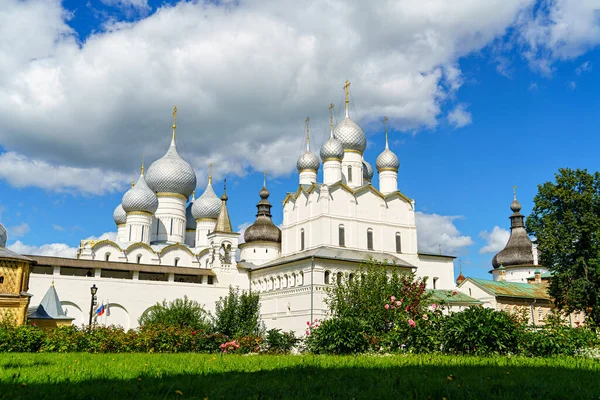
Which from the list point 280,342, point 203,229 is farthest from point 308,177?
point 280,342

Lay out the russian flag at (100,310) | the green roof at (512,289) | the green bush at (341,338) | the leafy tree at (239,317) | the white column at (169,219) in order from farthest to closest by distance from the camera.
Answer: the white column at (169,219) < the green roof at (512,289) < the russian flag at (100,310) < the leafy tree at (239,317) < the green bush at (341,338)

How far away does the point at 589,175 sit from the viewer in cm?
2822

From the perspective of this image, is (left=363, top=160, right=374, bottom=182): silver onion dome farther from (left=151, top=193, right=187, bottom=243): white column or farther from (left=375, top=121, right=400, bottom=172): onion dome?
(left=151, top=193, right=187, bottom=243): white column

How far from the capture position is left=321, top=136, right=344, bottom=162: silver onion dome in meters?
39.7

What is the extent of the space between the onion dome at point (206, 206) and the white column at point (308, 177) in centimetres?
843

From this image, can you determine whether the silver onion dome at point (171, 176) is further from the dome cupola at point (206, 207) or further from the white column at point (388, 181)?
the white column at point (388, 181)

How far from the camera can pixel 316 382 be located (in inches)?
251

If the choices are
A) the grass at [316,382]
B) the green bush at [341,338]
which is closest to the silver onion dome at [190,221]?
the green bush at [341,338]

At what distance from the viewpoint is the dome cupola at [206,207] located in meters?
46.3

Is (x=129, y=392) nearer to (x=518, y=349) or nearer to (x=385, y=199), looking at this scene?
(x=518, y=349)

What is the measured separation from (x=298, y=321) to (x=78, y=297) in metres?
13.2

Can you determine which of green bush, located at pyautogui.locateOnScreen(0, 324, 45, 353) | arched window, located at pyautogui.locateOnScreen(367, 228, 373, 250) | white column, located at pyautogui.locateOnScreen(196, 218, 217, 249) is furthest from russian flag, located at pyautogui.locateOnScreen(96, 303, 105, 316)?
arched window, located at pyautogui.locateOnScreen(367, 228, 373, 250)

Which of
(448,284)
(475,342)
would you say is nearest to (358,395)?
(475,342)

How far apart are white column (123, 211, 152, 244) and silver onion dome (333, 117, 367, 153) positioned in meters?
15.7
